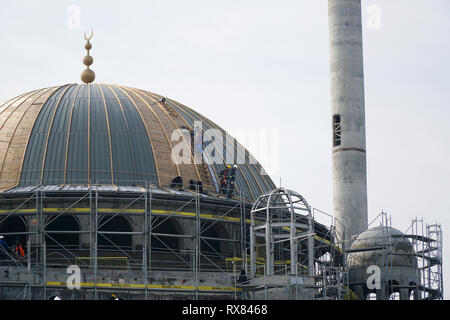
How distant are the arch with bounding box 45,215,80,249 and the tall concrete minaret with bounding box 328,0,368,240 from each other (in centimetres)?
2311

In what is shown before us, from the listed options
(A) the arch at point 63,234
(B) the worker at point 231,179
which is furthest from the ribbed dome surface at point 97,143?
(A) the arch at point 63,234

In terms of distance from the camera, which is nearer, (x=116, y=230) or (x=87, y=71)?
(x=116, y=230)

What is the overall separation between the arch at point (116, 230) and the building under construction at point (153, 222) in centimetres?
6

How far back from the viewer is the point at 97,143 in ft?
245

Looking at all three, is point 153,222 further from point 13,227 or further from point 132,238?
A: point 13,227

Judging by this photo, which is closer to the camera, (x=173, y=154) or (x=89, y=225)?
(x=89, y=225)

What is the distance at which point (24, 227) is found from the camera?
71750mm

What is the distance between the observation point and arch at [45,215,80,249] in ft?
230

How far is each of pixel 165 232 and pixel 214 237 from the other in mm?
3336

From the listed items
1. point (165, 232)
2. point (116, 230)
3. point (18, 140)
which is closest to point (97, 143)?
point (18, 140)

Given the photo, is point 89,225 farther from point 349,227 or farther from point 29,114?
point 349,227

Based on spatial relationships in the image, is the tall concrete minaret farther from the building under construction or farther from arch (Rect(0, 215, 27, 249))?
arch (Rect(0, 215, 27, 249))
